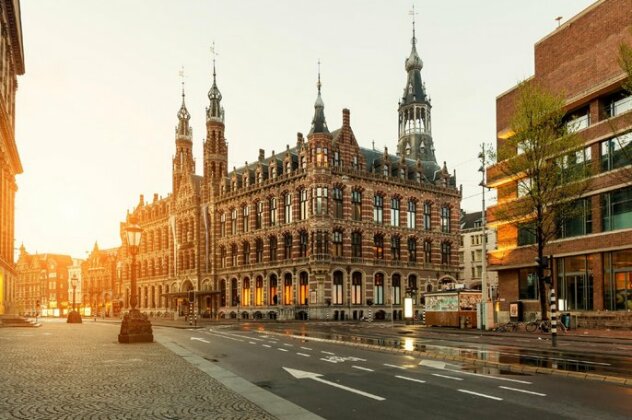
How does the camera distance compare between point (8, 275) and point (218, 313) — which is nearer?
point (8, 275)

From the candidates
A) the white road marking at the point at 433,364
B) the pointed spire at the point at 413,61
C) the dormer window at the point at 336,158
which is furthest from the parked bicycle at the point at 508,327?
the pointed spire at the point at 413,61

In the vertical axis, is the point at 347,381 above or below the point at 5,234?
below

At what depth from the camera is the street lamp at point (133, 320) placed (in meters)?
25.7

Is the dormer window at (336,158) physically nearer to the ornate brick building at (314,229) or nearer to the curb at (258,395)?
the ornate brick building at (314,229)

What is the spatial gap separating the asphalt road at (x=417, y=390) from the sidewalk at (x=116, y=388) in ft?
4.12

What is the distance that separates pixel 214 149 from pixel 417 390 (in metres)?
69.1

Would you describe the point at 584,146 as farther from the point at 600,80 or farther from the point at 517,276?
the point at 517,276

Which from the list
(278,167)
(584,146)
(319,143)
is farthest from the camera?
(278,167)

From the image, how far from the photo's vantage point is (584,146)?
37062mm

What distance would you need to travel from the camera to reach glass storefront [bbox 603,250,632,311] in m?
34.2

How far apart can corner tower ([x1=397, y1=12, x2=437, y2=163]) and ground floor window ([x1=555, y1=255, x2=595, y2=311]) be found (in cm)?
5287

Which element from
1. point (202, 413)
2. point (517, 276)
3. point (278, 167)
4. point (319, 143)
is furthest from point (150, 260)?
point (202, 413)

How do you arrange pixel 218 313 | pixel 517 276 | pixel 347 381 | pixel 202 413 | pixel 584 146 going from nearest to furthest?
pixel 202 413 → pixel 347 381 → pixel 584 146 → pixel 517 276 → pixel 218 313

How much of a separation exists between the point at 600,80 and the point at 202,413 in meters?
35.8
